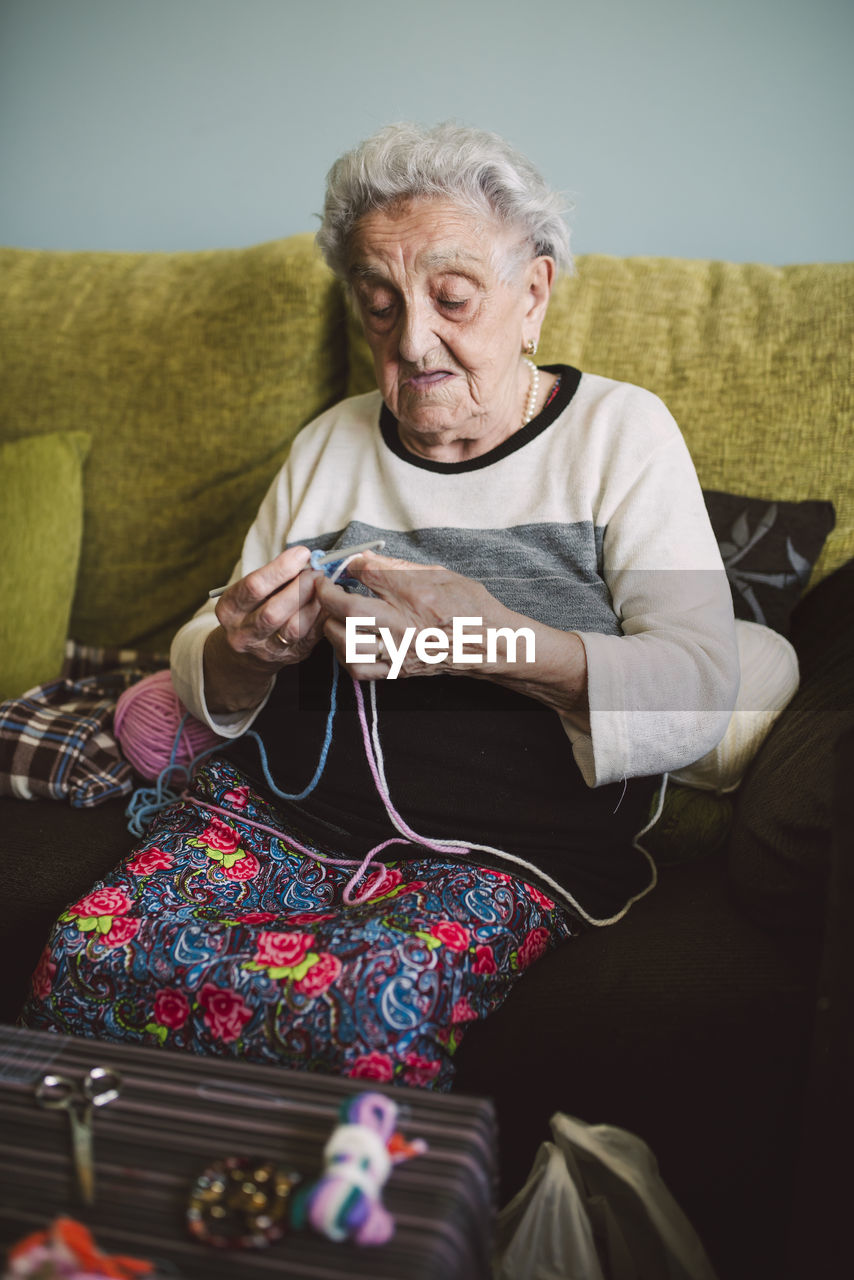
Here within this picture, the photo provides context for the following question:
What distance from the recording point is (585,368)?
146cm

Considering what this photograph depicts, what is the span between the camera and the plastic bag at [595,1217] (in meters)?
0.82

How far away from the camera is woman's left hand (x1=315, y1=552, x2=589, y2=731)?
3.20ft

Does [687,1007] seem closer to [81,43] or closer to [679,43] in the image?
[679,43]

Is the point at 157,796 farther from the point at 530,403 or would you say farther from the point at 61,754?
the point at 530,403

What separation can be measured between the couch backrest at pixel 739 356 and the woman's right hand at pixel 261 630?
66 centimetres

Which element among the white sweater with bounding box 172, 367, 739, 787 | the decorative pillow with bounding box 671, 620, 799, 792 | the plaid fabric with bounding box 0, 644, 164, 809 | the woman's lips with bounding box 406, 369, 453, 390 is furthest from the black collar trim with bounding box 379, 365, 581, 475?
the plaid fabric with bounding box 0, 644, 164, 809

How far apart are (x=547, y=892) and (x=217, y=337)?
1156mm

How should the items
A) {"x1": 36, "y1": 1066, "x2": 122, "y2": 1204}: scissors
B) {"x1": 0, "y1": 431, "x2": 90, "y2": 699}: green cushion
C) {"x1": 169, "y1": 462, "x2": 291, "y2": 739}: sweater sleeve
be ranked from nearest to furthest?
{"x1": 36, "y1": 1066, "x2": 122, "y2": 1204}: scissors → {"x1": 169, "y1": 462, "x2": 291, "y2": 739}: sweater sleeve → {"x1": 0, "y1": 431, "x2": 90, "y2": 699}: green cushion

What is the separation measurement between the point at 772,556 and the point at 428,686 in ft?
1.71

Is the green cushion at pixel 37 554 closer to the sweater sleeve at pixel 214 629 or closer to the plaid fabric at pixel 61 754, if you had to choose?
the plaid fabric at pixel 61 754

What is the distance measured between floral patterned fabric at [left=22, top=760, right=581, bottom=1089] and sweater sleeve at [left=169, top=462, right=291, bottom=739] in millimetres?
175

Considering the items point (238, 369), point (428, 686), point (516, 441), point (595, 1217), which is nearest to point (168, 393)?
point (238, 369)

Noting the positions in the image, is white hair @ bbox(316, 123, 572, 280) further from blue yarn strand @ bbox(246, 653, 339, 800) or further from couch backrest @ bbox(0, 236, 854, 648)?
blue yarn strand @ bbox(246, 653, 339, 800)

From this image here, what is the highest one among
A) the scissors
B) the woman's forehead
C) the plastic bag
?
the woman's forehead
